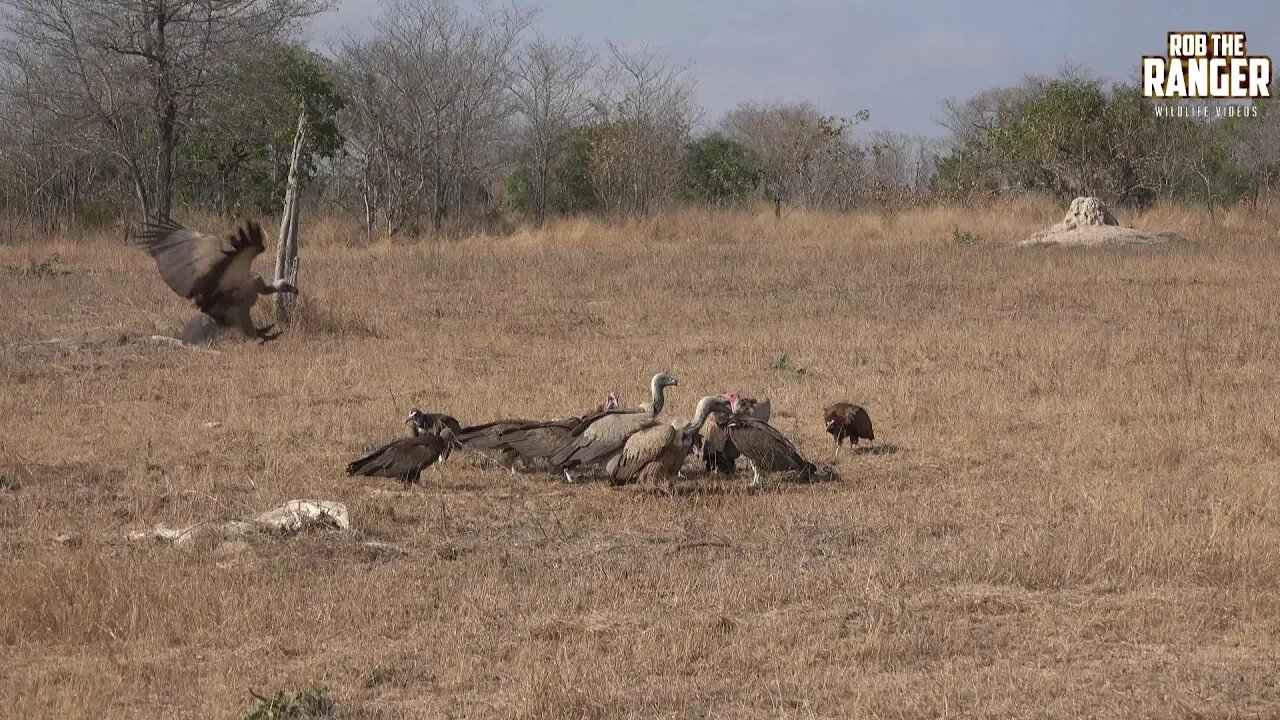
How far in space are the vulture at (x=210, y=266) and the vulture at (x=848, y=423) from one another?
3851 mm

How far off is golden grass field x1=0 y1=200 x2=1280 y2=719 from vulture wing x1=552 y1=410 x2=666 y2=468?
0.20 m

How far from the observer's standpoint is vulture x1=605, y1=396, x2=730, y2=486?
26.1ft

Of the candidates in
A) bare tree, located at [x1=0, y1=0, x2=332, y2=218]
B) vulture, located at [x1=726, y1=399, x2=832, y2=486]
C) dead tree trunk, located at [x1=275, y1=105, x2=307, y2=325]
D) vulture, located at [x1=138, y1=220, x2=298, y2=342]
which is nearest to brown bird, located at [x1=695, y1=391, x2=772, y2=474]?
vulture, located at [x1=726, y1=399, x2=832, y2=486]

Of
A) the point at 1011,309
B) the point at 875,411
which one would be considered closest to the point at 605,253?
the point at 1011,309

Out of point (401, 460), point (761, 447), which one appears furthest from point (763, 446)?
point (401, 460)

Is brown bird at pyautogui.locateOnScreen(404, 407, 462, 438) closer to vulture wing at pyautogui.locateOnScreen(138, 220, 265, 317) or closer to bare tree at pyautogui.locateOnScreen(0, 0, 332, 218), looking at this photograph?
vulture wing at pyautogui.locateOnScreen(138, 220, 265, 317)

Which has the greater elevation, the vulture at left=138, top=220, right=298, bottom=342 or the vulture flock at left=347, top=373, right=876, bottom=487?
the vulture at left=138, top=220, right=298, bottom=342

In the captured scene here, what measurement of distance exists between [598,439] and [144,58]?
2004 centimetres

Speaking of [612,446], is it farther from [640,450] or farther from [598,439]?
[640,450]

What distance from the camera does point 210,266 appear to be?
9586 mm

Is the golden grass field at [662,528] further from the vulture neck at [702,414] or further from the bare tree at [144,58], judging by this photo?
the bare tree at [144,58]

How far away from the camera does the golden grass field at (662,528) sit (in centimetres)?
482

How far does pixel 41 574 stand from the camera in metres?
5.65

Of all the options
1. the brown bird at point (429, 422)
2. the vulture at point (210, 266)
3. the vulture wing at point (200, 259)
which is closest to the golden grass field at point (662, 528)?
the brown bird at point (429, 422)
